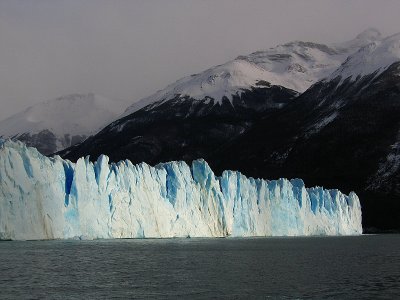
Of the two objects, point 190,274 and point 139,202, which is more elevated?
point 139,202

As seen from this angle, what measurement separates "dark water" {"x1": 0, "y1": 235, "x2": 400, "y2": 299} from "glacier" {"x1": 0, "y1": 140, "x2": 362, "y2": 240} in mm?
5334

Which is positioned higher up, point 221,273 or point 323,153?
point 323,153

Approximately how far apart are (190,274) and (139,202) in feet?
115

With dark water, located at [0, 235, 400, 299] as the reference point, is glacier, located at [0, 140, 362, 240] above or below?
above

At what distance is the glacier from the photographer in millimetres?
65562

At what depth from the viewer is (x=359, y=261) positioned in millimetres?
53906

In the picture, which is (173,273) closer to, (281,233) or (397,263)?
(397,263)

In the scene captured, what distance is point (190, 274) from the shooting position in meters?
42.4

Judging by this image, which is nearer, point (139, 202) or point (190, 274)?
point (190, 274)

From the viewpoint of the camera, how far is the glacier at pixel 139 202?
2581 inches

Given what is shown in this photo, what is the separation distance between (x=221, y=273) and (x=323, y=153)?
15852 cm

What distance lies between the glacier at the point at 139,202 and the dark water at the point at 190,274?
5.33 m

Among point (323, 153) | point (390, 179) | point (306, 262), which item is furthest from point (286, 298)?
point (323, 153)

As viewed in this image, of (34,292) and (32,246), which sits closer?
(34,292)
